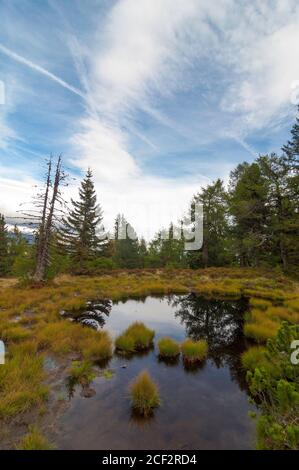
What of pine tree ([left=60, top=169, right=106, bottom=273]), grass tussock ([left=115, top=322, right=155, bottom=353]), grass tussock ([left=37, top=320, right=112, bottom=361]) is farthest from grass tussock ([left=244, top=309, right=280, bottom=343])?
pine tree ([left=60, top=169, right=106, bottom=273])

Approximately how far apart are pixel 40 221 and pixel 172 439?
18.5 meters

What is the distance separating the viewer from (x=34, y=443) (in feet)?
12.0

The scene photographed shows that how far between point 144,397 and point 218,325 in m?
6.83

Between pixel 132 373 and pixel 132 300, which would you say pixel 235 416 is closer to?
pixel 132 373

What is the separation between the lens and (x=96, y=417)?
15.3ft

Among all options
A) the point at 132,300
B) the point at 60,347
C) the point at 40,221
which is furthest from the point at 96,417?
the point at 40,221

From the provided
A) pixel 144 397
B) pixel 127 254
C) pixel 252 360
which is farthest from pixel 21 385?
pixel 127 254

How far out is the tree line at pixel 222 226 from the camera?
1980 cm

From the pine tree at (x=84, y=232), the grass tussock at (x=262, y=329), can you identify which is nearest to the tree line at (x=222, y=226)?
the pine tree at (x=84, y=232)

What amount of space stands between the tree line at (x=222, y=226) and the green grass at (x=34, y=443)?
598 inches

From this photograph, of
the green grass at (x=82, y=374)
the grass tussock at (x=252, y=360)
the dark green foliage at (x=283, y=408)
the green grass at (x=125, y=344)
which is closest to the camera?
the dark green foliage at (x=283, y=408)

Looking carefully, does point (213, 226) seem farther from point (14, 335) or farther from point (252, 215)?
point (14, 335)

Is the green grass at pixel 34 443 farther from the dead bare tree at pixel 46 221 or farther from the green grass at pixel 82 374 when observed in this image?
the dead bare tree at pixel 46 221

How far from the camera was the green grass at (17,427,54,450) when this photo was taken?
3635mm
